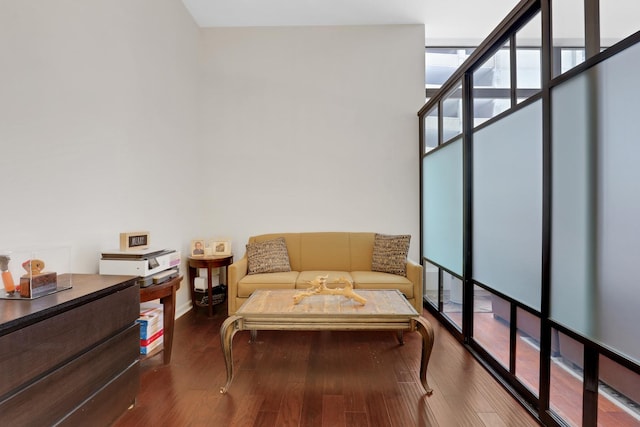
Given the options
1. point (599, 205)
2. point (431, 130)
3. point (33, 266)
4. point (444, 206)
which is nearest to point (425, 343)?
point (599, 205)

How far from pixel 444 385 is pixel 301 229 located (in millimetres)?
2373

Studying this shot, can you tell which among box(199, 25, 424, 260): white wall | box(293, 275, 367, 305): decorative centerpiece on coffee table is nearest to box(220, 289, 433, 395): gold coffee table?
box(293, 275, 367, 305): decorative centerpiece on coffee table

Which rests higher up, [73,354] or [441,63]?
[441,63]

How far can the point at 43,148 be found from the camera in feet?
6.03

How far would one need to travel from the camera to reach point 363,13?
374cm

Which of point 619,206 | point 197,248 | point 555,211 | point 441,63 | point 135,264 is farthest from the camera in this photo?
point 441,63

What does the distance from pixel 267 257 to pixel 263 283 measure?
0.44 metres

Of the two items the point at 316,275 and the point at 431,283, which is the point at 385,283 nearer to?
the point at 316,275

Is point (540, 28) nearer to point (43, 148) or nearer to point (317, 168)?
point (317, 168)

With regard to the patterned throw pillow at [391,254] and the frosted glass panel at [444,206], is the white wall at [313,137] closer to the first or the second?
the frosted glass panel at [444,206]

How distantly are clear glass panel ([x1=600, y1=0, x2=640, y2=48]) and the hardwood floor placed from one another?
74.8 inches

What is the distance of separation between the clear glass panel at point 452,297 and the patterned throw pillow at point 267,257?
5.53 ft

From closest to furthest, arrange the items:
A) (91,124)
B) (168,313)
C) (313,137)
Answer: (91,124)
(168,313)
(313,137)

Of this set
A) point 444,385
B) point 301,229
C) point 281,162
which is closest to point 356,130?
point 281,162
